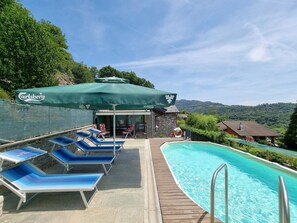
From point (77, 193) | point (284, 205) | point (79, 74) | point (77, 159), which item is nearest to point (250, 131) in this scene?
point (79, 74)

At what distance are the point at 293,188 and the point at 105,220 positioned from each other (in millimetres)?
7246

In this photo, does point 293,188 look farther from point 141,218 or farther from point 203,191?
point 141,218

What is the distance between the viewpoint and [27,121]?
7012 millimetres

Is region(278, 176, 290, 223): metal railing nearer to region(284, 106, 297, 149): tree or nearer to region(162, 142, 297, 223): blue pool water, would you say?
region(162, 142, 297, 223): blue pool water

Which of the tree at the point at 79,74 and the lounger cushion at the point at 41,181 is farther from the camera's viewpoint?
the tree at the point at 79,74

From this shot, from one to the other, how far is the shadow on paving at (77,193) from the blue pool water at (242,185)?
5.51 ft

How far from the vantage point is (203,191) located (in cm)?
690

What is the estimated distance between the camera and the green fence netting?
5773mm

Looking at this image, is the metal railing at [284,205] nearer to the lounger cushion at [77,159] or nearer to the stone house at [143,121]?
the lounger cushion at [77,159]

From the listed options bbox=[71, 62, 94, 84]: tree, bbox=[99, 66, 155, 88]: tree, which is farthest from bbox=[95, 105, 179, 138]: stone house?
bbox=[99, 66, 155, 88]: tree

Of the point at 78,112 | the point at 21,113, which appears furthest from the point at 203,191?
the point at 78,112

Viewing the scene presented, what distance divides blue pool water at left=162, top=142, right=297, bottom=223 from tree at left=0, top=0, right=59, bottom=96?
41.3 ft

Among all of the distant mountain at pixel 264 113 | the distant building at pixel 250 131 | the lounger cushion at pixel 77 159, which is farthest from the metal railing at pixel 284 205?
the distant mountain at pixel 264 113

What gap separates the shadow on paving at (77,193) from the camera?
14.2ft
